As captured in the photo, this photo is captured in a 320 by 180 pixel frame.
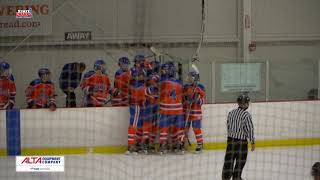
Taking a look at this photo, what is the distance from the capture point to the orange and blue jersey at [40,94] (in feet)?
28.1

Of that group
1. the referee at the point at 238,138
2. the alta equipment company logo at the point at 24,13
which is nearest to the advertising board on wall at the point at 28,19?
the alta equipment company logo at the point at 24,13

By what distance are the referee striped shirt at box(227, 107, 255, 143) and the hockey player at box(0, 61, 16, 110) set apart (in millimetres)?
3279

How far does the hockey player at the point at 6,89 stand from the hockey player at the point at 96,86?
1.01 m

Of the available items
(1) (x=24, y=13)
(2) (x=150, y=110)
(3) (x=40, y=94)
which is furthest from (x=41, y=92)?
(1) (x=24, y=13)

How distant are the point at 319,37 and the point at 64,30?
5.12 metres

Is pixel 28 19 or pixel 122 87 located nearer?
pixel 122 87

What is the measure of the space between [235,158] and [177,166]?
93 centimetres

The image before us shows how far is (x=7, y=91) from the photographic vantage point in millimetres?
8711

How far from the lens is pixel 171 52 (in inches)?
461

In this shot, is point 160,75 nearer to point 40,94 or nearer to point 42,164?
point 40,94

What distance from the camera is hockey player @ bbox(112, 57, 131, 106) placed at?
8984 mm

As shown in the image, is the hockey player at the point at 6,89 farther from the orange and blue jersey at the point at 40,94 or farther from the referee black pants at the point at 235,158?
the referee black pants at the point at 235,158

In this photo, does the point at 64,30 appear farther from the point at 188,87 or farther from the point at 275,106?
the point at 275,106

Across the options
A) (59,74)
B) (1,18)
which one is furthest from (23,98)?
(1,18)
